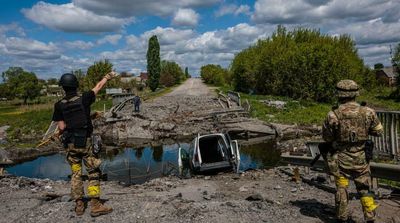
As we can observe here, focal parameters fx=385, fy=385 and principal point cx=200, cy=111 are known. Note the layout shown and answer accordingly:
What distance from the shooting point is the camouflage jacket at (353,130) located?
5559mm

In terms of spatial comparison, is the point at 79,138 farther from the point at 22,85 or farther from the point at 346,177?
the point at 22,85

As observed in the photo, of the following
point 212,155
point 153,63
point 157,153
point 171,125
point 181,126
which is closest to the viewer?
point 212,155

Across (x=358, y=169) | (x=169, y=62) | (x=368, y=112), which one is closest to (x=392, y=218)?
(x=358, y=169)

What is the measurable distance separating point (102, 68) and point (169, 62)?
262 feet

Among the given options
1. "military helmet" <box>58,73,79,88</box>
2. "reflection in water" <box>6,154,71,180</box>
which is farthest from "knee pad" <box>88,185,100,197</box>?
"reflection in water" <box>6,154,71,180</box>

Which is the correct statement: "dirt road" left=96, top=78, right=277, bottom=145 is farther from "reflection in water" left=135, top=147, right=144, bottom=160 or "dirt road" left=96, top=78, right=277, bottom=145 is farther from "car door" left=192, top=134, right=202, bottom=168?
"car door" left=192, top=134, right=202, bottom=168

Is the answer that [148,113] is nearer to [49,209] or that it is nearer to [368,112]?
[49,209]

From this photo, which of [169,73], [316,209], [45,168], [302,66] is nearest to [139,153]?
[45,168]

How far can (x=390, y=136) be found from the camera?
34.1ft

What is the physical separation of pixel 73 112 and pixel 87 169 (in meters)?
1.02

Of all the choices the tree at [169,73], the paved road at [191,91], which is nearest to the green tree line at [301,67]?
the paved road at [191,91]

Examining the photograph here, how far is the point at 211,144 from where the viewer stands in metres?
15.5

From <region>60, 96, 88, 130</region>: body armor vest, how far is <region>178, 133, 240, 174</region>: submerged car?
6.70 m

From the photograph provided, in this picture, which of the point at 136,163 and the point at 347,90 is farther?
the point at 136,163
